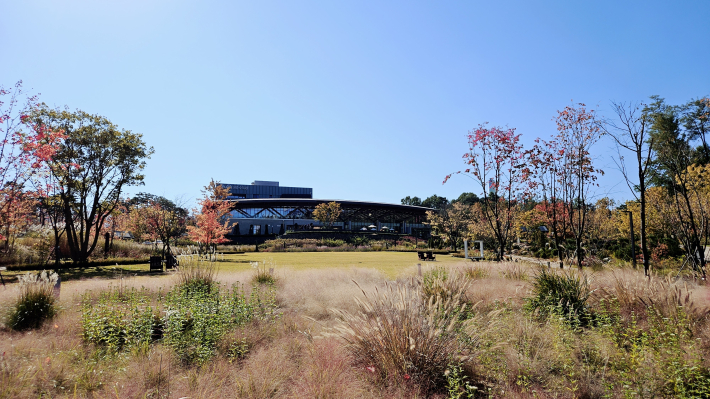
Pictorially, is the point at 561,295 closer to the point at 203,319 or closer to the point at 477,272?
the point at 477,272

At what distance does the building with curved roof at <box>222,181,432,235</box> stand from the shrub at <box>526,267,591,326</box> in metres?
52.4

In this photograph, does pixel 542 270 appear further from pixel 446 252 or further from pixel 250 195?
pixel 250 195

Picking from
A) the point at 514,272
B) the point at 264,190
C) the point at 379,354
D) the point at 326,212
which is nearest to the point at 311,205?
the point at 326,212

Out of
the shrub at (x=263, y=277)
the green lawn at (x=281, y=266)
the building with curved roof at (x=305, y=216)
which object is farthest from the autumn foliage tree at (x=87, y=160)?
the building with curved roof at (x=305, y=216)

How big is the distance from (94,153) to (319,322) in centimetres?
1900

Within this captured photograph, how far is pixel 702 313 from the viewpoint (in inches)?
217

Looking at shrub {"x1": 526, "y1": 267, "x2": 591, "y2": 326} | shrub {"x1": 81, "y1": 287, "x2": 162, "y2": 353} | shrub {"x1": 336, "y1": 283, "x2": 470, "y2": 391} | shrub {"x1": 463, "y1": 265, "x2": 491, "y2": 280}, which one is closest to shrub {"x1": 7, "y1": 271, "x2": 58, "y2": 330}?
shrub {"x1": 81, "y1": 287, "x2": 162, "y2": 353}

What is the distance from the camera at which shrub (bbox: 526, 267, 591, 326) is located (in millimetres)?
6344

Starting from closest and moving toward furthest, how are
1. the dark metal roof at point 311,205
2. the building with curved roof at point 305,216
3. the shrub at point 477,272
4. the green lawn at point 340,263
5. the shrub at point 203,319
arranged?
the shrub at point 203,319 → the shrub at point 477,272 → the green lawn at point 340,263 → the dark metal roof at point 311,205 → the building with curved roof at point 305,216

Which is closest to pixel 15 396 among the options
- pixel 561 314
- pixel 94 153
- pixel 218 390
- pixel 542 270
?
pixel 218 390

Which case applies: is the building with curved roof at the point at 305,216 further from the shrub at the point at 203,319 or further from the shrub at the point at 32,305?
the shrub at the point at 203,319

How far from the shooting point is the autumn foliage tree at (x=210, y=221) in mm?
24969

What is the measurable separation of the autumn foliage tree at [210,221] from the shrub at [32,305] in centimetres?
1417

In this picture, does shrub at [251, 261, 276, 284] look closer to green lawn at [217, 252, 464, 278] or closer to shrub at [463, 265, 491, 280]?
green lawn at [217, 252, 464, 278]
